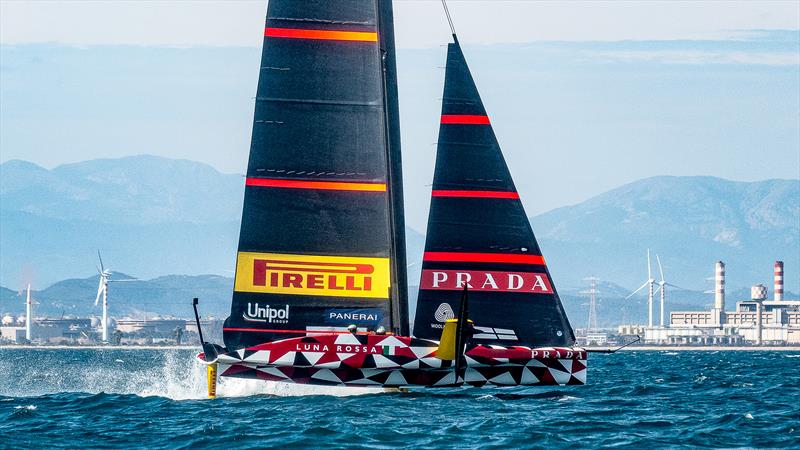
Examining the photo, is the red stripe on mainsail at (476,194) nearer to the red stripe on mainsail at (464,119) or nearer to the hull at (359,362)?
the red stripe on mainsail at (464,119)

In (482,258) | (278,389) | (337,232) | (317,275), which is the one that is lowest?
(278,389)

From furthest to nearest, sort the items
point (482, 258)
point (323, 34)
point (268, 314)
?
point (482, 258), point (323, 34), point (268, 314)

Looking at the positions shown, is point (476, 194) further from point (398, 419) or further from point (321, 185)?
point (398, 419)

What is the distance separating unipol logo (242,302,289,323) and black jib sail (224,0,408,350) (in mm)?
24

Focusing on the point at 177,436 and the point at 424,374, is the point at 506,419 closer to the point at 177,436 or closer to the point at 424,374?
the point at 424,374

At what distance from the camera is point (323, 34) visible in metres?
37.4

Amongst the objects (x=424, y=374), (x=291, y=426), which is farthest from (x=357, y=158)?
(x=291, y=426)

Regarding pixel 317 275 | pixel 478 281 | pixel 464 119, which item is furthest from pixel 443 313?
pixel 464 119

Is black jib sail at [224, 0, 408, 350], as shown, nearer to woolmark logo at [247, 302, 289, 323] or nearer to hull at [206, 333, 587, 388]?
woolmark logo at [247, 302, 289, 323]

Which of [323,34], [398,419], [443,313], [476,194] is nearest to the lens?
[398,419]

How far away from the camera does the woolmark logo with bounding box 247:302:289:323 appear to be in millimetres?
37125

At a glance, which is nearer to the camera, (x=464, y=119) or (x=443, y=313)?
(x=443, y=313)

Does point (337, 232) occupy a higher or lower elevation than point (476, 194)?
lower

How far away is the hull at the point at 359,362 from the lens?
3591 centimetres
